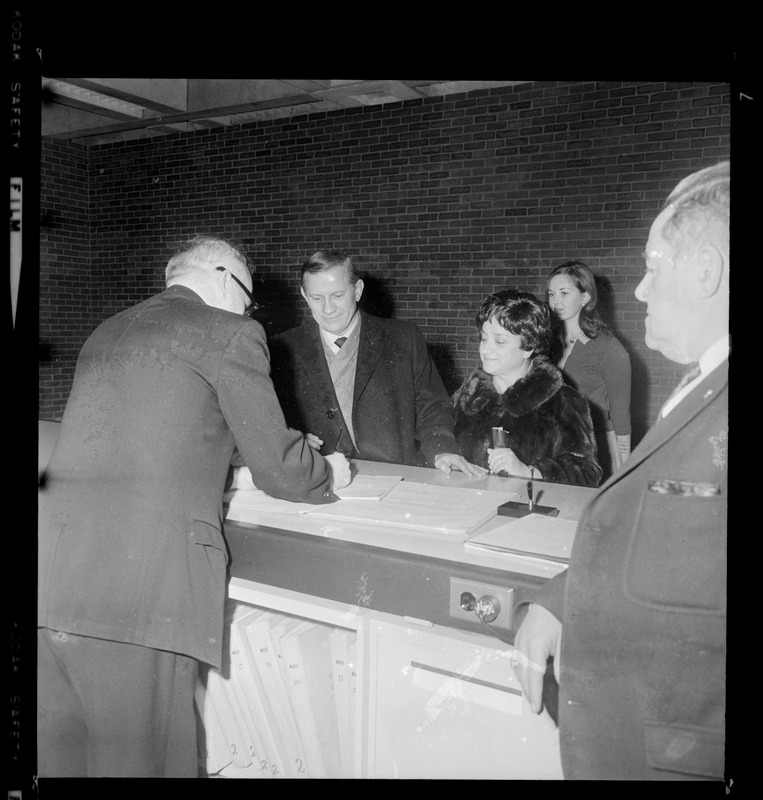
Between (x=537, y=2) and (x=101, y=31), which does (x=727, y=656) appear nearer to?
(x=537, y=2)

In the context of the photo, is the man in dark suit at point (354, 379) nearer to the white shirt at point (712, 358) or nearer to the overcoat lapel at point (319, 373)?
the overcoat lapel at point (319, 373)

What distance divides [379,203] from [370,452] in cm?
227

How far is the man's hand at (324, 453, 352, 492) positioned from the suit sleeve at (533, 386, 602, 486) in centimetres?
80

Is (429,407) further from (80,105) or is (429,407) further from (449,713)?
(80,105)

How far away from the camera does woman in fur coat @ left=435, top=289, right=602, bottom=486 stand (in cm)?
215

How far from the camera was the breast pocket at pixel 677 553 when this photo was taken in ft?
4.23

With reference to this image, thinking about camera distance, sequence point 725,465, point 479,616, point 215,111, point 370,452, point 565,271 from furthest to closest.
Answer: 1. point 565,271
2. point 370,452
3. point 215,111
4. point 725,465
5. point 479,616

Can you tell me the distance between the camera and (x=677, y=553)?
4.33 ft

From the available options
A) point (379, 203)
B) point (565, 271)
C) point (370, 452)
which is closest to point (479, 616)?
point (370, 452)

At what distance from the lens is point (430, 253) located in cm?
409

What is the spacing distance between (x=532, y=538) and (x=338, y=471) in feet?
1.80

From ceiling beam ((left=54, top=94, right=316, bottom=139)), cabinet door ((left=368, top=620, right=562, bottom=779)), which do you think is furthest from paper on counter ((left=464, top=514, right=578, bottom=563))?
ceiling beam ((left=54, top=94, right=316, bottom=139))

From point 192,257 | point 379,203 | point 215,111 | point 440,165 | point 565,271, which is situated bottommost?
point 192,257

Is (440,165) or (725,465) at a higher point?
(440,165)
